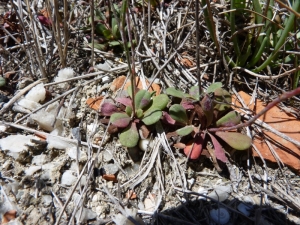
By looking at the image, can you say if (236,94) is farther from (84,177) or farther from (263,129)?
(84,177)

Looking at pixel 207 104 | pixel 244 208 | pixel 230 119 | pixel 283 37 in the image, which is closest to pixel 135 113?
pixel 207 104

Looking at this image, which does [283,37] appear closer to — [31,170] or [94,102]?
[94,102]

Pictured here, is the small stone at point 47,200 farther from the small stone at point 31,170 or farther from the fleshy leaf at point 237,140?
the fleshy leaf at point 237,140

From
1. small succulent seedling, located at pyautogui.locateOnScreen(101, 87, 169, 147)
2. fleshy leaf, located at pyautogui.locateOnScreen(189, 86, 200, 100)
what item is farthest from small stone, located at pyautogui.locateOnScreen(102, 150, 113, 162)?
fleshy leaf, located at pyautogui.locateOnScreen(189, 86, 200, 100)

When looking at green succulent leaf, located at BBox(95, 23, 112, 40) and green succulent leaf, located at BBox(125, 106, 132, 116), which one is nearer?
green succulent leaf, located at BBox(125, 106, 132, 116)

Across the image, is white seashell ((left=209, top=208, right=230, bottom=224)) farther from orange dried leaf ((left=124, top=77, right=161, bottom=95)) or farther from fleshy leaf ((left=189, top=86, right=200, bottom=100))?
orange dried leaf ((left=124, top=77, right=161, bottom=95))

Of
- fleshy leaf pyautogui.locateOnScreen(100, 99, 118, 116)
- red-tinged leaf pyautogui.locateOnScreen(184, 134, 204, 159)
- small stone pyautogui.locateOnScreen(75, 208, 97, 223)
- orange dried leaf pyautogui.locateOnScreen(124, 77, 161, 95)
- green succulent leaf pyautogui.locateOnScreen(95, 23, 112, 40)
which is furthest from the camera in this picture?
green succulent leaf pyautogui.locateOnScreen(95, 23, 112, 40)
